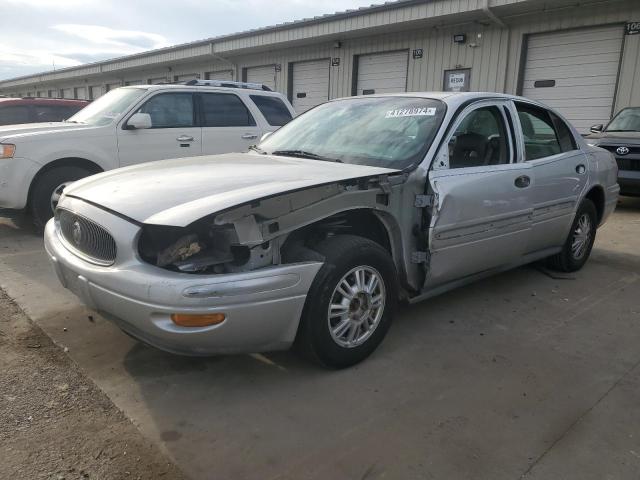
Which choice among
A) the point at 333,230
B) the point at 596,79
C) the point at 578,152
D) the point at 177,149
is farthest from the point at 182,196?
the point at 596,79

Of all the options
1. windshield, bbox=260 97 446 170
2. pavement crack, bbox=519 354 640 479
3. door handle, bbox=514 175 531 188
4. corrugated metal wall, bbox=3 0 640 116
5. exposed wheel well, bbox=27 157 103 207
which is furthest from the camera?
corrugated metal wall, bbox=3 0 640 116

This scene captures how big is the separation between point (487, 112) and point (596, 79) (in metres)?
8.55

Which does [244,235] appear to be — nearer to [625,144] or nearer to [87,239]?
[87,239]

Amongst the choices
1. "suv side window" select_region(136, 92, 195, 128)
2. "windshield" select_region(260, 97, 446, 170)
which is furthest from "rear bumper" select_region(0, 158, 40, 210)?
"windshield" select_region(260, 97, 446, 170)

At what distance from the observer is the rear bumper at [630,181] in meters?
8.59

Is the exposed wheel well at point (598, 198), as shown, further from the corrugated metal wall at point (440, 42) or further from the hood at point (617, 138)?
the corrugated metal wall at point (440, 42)

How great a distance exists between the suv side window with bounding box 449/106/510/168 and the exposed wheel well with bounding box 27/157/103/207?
15.1ft

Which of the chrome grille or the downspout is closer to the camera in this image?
the chrome grille

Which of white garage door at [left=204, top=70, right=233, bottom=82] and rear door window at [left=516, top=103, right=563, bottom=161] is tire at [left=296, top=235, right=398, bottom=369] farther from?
white garage door at [left=204, top=70, right=233, bottom=82]

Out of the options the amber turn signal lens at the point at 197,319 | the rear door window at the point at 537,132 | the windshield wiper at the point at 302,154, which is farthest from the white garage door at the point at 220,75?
the amber turn signal lens at the point at 197,319

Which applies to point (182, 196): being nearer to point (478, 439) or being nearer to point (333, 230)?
point (333, 230)

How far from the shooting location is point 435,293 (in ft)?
12.3

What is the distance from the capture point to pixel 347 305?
3037mm

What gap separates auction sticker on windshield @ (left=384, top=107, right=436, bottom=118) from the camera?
380 cm
